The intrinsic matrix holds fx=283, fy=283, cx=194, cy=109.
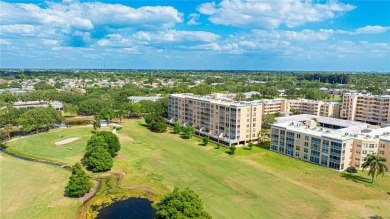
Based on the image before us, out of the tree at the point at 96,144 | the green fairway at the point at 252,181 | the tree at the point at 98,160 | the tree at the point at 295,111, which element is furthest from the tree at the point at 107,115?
the tree at the point at 295,111

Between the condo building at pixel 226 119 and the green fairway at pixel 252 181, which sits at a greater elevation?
the condo building at pixel 226 119

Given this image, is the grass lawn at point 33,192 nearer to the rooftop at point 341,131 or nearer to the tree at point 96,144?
the tree at point 96,144

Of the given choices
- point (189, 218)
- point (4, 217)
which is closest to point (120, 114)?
point (4, 217)

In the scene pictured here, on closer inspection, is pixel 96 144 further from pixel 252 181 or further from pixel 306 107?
pixel 306 107

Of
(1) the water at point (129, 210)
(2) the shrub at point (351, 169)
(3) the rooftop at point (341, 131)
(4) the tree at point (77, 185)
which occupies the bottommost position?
(1) the water at point (129, 210)

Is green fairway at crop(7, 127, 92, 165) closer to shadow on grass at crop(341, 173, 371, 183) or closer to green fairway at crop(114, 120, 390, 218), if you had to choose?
green fairway at crop(114, 120, 390, 218)

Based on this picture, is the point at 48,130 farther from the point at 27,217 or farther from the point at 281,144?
the point at 281,144

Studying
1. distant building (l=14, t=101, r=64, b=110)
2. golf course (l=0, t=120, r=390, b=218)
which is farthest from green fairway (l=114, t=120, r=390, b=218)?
distant building (l=14, t=101, r=64, b=110)

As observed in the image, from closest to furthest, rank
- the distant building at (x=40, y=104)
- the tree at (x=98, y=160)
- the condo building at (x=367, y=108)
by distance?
the tree at (x=98, y=160) → the condo building at (x=367, y=108) → the distant building at (x=40, y=104)
